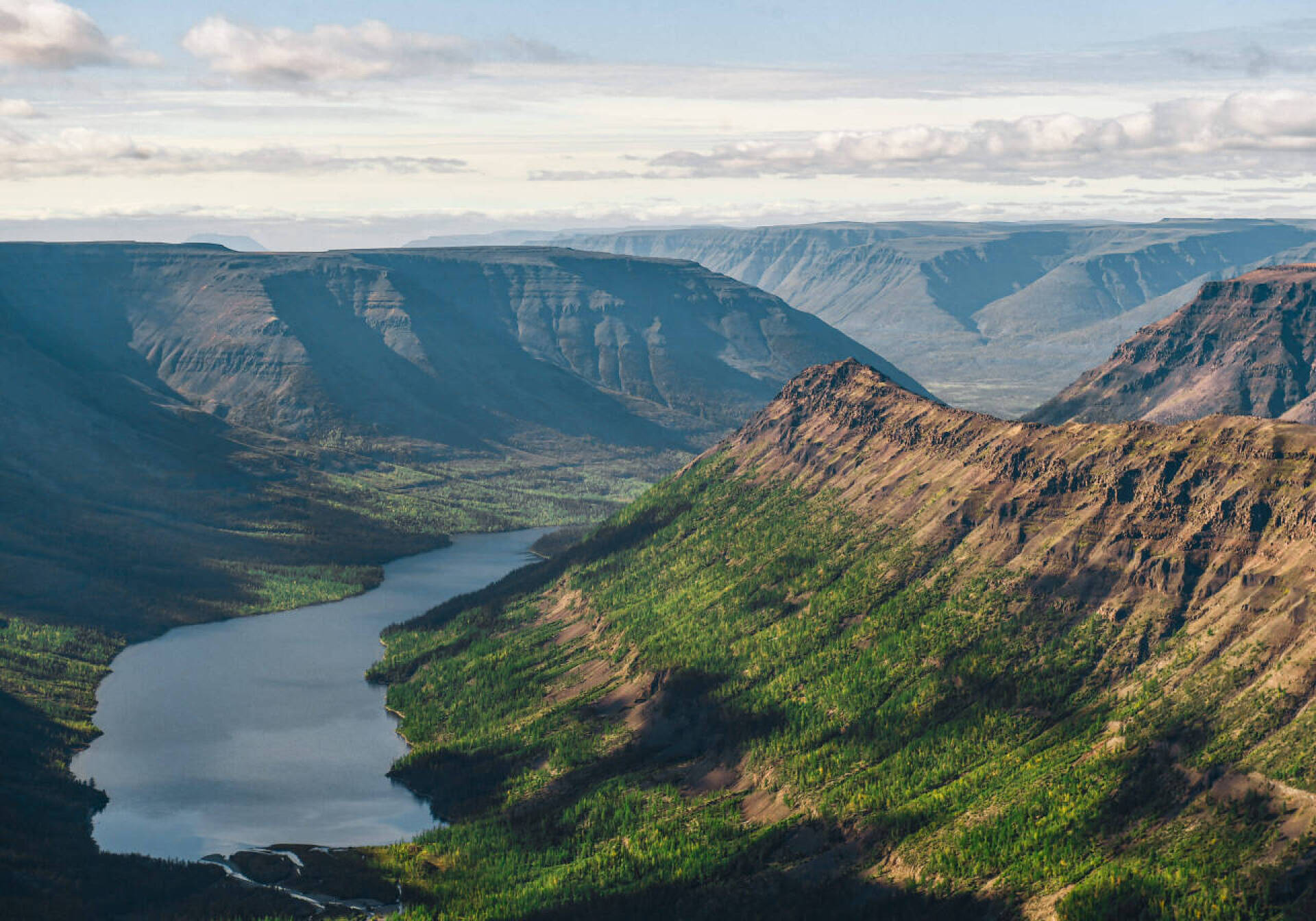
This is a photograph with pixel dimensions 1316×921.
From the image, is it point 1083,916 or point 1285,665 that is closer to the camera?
point 1083,916

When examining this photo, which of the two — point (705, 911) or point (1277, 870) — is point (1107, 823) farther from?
point (705, 911)

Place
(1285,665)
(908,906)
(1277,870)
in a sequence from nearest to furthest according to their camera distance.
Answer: (1277,870) < (908,906) < (1285,665)

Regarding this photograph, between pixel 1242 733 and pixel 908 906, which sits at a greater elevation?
pixel 1242 733

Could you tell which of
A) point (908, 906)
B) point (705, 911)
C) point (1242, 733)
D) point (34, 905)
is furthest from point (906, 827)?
point (34, 905)

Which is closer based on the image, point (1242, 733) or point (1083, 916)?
point (1083, 916)

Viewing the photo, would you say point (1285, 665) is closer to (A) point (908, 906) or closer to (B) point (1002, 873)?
(B) point (1002, 873)

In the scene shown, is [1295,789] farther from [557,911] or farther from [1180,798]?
[557,911]

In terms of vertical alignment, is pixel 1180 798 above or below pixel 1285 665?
below

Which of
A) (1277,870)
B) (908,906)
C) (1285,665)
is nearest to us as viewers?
(1277,870)
